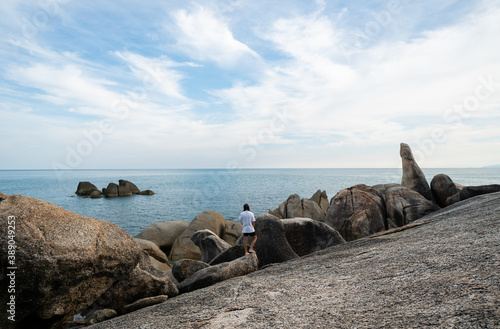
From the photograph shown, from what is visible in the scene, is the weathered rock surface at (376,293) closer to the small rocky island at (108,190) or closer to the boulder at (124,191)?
the small rocky island at (108,190)

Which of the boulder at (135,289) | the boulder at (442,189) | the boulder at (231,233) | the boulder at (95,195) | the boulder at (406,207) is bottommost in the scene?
the boulder at (95,195)

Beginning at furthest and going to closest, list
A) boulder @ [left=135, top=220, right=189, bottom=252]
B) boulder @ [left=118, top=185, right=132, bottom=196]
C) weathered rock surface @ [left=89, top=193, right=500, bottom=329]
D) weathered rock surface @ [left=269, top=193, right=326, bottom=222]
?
boulder @ [left=118, top=185, right=132, bottom=196]
weathered rock surface @ [left=269, top=193, right=326, bottom=222]
boulder @ [left=135, top=220, right=189, bottom=252]
weathered rock surface @ [left=89, top=193, right=500, bottom=329]

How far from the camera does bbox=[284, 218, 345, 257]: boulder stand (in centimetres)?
1131

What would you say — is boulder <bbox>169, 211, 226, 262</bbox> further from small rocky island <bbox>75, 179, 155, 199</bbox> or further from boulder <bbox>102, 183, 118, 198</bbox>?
small rocky island <bbox>75, 179, 155, 199</bbox>

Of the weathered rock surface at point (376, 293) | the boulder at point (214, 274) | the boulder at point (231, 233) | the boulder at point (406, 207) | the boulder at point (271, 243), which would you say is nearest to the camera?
the weathered rock surface at point (376, 293)

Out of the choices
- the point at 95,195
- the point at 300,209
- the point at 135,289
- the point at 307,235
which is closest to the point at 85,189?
the point at 95,195

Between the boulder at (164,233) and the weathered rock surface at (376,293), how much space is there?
16328 mm

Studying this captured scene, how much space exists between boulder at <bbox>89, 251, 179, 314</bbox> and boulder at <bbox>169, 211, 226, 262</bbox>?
11.8m

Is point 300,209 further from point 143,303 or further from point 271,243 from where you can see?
point 143,303

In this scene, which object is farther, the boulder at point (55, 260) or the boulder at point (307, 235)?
the boulder at point (307, 235)

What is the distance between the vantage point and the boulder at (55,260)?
5.29 meters

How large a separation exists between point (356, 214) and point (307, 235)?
503 centimetres

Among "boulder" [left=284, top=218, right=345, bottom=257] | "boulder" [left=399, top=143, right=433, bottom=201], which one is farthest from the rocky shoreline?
"boulder" [left=399, top=143, right=433, bottom=201]

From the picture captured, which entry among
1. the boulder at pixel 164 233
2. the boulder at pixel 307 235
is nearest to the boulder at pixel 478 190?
the boulder at pixel 307 235
